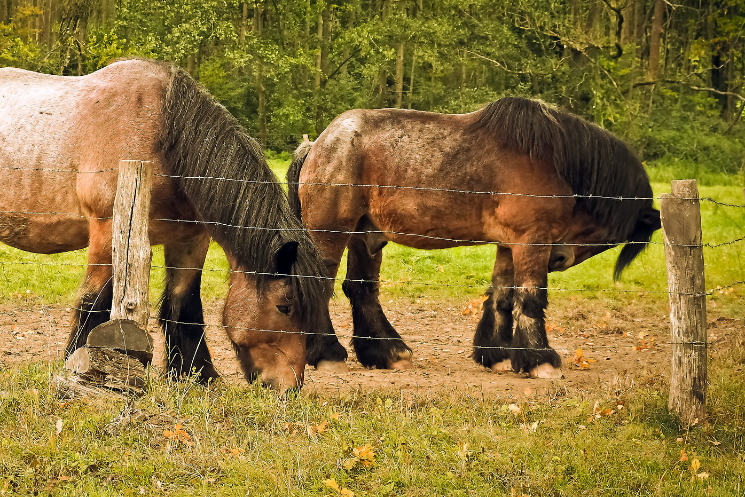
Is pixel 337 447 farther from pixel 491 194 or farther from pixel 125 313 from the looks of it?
pixel 491 194

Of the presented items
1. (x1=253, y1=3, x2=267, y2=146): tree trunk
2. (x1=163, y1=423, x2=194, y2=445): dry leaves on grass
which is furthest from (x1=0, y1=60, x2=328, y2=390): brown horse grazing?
(x1=253, y1=3, x2=267, y2=146): tree trunk

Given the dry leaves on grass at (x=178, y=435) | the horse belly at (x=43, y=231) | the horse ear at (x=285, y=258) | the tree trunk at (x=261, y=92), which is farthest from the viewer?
the tree trunk at (x=261, y=92)

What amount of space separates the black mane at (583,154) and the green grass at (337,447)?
237cm

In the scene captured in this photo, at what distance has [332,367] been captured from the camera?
714 centimetres

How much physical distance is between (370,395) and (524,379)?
1.81m

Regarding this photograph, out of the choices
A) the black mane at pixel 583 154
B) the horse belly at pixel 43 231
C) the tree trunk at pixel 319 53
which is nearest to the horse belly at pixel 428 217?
the black mane at pixel 583 154

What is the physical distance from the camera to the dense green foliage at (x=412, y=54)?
22.2m

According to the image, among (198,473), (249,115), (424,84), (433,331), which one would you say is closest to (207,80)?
(249,115)

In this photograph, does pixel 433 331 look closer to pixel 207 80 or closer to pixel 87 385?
pixel 87 385

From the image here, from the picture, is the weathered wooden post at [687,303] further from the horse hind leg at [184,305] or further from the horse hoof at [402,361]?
the horse hind leg at [184,305]

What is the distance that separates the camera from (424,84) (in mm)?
27031

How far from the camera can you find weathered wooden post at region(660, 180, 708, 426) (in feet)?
16.1

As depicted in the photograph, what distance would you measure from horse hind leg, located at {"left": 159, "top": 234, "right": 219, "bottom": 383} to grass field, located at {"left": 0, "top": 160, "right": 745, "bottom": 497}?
2.54 ft

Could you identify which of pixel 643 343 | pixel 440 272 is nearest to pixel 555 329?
pixel 643 343
